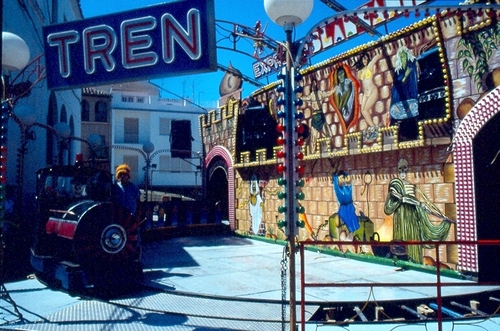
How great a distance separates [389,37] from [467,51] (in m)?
1.86

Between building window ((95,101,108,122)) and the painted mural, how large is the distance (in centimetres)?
2537

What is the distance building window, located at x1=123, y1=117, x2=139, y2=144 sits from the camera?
3478cm

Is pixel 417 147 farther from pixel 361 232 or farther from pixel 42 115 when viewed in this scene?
pixel 42 115

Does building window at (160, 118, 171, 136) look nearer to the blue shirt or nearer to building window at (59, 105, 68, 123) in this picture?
building window at (59, 105, 68, 123)

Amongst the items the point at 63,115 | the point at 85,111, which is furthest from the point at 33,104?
the point at 85,111

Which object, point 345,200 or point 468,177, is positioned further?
point 345,200

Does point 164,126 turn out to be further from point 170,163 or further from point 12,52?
point 12,52

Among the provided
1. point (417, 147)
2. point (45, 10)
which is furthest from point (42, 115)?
point (417, 147)

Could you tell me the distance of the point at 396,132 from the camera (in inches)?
330

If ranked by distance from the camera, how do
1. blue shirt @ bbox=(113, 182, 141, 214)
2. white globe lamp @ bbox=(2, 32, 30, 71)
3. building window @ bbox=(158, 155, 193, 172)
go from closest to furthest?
white globe lamp @ bbox=(2, 32, 30, 71) → blue shirt @ bbox=(113, 182, 141, 214) → building window @ bbox=(158, 155, 193, 172)

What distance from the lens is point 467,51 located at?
23.5 ft

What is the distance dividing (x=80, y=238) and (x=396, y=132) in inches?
235

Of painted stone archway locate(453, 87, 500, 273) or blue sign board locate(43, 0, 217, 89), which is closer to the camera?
blue sign board locate(43, 0, 217, 89)

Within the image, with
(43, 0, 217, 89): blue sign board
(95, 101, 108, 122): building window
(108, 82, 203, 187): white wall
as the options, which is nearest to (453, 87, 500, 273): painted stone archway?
(43, 0, 217, 89): blue sign board
